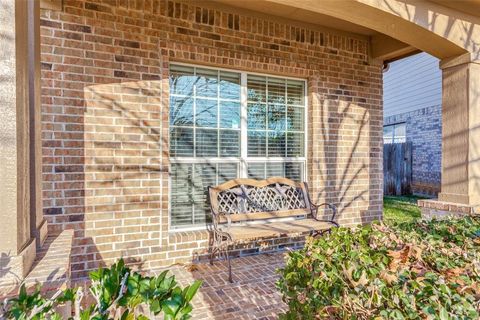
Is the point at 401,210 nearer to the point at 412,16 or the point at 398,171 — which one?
the point at 398,171

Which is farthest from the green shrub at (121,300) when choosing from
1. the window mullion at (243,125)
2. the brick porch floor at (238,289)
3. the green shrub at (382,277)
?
the window mullion at (243,125)

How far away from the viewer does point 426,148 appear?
9.86 metres

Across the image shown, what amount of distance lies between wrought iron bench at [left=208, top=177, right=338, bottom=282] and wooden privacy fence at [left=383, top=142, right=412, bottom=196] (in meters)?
6.81

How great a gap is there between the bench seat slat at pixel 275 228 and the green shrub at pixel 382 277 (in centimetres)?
171

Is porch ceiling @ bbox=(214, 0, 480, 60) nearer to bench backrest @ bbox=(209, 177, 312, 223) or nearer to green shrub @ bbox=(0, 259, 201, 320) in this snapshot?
bench backrest @ bbox=(209, 177, 312, 223)

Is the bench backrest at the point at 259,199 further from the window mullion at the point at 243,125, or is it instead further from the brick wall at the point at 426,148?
the brick wall at the point at 426,148

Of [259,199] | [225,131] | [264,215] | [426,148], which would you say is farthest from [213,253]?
[426,148]

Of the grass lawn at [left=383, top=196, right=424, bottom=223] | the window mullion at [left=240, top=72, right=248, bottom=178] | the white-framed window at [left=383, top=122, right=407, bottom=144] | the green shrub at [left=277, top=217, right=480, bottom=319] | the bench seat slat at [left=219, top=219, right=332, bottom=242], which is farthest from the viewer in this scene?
the white-framed window at [left=383, top=122, right=407, bottom=144]

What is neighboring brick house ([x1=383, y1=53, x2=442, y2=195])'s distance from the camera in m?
9.53

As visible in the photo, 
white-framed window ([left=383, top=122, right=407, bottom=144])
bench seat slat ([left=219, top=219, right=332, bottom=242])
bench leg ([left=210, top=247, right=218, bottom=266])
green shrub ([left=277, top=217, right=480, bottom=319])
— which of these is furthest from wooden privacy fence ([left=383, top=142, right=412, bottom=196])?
green shrub ([left=277, top=217, right=480, bottom=319])

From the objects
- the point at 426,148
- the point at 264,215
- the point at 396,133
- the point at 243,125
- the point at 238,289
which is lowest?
the point at 238,289

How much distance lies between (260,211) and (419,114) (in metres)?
8.86

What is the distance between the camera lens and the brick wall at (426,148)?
9.35 meters

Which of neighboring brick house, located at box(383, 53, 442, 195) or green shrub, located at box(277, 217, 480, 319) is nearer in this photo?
green shrub, located at box(277, 217, 480, 319)
